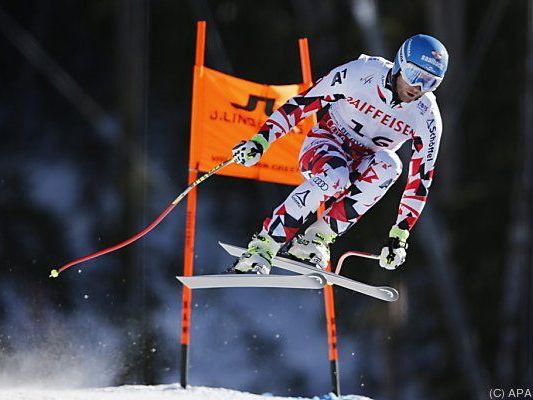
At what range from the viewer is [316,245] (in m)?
5.31

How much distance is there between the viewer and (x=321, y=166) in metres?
5.14

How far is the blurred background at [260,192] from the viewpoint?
12.1 meters

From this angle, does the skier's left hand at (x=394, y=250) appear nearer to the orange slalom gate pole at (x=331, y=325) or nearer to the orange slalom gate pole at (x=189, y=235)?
the orange slalom gate pole at (x=331, y=325)

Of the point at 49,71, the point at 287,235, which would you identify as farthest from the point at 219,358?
the point at 287,235

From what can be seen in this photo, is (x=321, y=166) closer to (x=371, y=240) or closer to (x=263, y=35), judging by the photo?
(x=371, y=240)

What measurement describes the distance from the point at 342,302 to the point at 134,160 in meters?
2.94

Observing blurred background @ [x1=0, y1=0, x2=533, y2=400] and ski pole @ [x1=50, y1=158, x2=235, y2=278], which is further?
blurred background @ [x1=0, y1=0, x2=533, y2=400]

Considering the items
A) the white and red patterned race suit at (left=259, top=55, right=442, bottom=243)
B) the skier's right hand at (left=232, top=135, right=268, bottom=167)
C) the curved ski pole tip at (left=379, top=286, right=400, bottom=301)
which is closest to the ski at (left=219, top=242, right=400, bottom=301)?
the curved ski pole tip at (left=379, top=286, right=400, bottom=301)

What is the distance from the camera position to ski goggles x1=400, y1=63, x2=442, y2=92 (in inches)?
197

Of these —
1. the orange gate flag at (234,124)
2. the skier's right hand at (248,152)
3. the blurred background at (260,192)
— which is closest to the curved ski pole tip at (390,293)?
the skier's right hand at (248,152)

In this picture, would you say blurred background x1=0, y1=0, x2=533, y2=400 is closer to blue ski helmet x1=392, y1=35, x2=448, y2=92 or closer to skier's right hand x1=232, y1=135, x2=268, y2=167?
skier's right hand x1=232, y1=135, x2=268, y2=167

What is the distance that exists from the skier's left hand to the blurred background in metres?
5.49

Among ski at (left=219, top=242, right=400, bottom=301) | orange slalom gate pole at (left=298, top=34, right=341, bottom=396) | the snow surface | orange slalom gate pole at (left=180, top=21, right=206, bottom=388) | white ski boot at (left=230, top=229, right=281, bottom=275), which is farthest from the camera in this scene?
orange slalom gate pole at (left=298, top=34, right=341, bottom=396)

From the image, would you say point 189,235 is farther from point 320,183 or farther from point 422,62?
point 422,62
